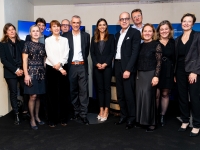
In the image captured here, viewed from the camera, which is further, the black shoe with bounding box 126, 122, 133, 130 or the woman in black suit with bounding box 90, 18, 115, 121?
the woman in black suit with bounding box 90, 18, 115, 121

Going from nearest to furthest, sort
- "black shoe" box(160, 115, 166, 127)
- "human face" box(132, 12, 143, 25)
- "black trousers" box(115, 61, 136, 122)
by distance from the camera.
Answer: "black trousers" box(115, 61, 136, 122), "black shoe" box(160, 115, 166, 127), "human face" box(132, 12, 143, 25)

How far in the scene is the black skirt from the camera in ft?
8.90

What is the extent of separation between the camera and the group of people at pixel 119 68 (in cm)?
268

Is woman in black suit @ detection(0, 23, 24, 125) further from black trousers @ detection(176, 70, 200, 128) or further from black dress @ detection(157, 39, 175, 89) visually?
black trousers @ detection(176, 70, 200, 128)

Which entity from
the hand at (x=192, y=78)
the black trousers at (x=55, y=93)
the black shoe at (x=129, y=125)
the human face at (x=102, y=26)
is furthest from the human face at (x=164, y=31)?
the black trousers at (x=55, y=93)

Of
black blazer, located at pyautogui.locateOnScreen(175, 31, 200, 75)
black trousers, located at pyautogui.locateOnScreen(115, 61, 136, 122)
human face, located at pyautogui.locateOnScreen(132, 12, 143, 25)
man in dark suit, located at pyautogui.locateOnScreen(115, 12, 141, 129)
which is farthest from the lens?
human face, located at pyautogui.locateOnScreen(132, 12, 143, 25)

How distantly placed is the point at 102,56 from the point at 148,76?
783mm

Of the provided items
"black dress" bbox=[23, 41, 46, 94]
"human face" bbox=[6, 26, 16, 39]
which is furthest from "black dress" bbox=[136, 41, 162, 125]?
"human face" bbox=[6, 26, 16, 39]

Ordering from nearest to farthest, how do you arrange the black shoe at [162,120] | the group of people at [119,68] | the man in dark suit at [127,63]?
the group of people at [119,68] → the man in dark suit at [127,63] → the black shoe at [162,120]

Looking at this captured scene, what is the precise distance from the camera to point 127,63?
2830 mm

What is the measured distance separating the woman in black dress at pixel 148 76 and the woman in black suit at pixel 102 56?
0.50 meters

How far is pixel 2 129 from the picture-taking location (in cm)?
296

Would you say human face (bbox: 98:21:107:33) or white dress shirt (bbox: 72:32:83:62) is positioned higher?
human face (bbox: 98:21:107:33)

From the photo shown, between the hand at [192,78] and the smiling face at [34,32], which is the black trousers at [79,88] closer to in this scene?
the smiling face at [34,32]
